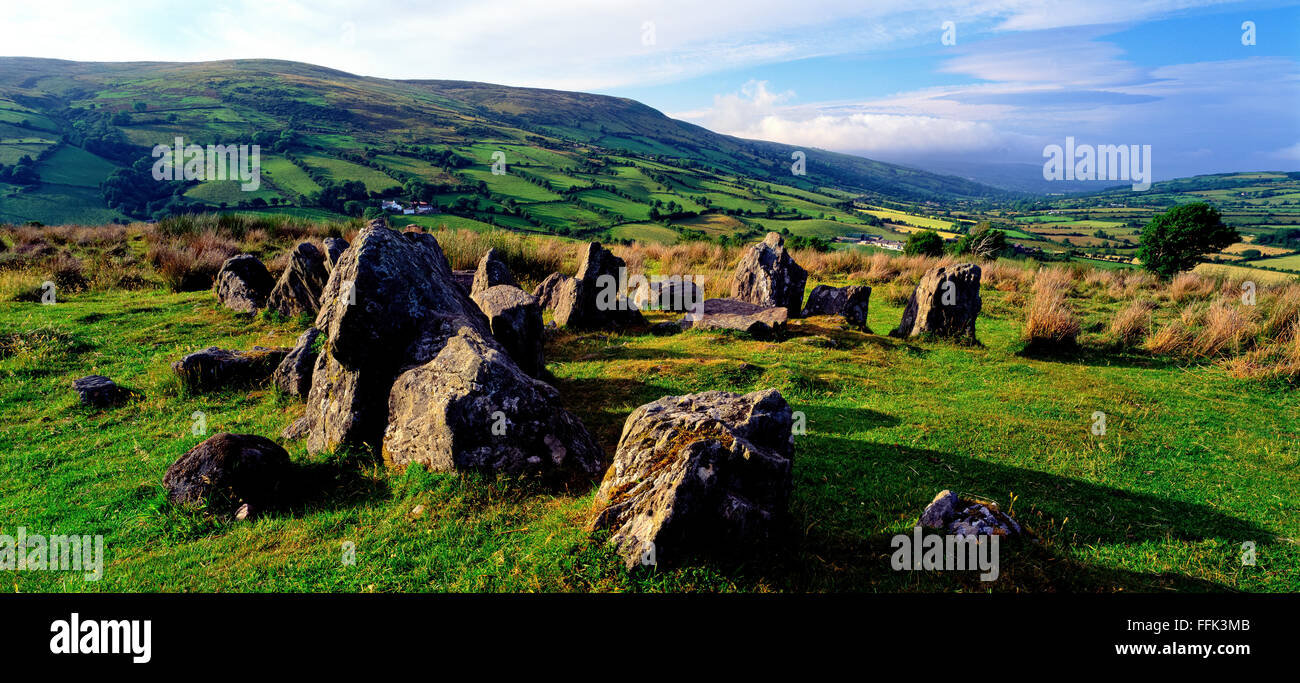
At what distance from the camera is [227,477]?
19.3 ft

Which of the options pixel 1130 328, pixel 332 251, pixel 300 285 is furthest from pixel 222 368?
pixel 1130 328

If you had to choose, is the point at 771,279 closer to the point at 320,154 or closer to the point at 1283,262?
the point at 1283,262

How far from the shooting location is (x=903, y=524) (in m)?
5.34

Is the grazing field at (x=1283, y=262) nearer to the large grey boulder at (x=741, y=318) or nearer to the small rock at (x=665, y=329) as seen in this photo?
the large grey boulder at (x=741, y=318)

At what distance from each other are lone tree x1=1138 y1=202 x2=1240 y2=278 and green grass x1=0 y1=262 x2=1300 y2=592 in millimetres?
28844

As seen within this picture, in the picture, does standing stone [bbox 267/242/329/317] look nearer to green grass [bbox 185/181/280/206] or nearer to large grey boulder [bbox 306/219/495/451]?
large grey boulder [bbox 306/219/495/451]

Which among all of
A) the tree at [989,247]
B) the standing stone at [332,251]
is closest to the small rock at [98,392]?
the standing stone at [332,251]

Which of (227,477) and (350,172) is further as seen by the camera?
(350,172)

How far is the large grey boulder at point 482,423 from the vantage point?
20.4 feet

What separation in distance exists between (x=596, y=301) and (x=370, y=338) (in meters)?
8.73

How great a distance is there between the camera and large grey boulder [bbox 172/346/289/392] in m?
9.83

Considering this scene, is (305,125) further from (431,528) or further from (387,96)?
(431,528)

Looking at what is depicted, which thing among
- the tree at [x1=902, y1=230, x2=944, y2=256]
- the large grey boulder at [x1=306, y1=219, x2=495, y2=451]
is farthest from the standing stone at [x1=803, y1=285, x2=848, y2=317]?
the tree at [x1=902, y1=230, x2=944, y2=256]

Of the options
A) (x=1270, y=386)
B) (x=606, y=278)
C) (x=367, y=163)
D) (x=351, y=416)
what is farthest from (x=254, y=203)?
(x=1270, y=386)
